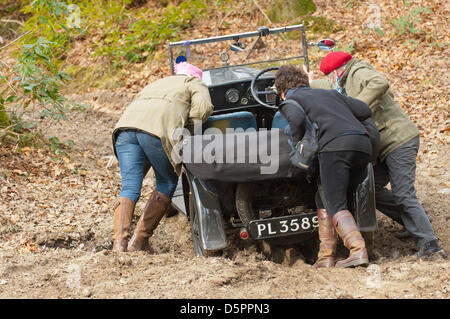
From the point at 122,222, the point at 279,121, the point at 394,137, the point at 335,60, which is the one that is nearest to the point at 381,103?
the point at 394,137

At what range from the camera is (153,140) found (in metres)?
4.67

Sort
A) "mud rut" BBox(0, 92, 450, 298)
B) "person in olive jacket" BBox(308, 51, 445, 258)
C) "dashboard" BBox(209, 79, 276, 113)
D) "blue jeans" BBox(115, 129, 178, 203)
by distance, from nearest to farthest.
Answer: "mud rut" BBox(0, 92, 450, 298) < "person in olive jacket" BBox(308, 51, 445, 258) < "blue jeans" BBox(115, 129, 178, 203) < "dashboard" BBox(209, 79, 276, 113)

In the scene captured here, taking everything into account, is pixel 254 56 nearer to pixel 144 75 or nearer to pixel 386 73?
pixel 386 73

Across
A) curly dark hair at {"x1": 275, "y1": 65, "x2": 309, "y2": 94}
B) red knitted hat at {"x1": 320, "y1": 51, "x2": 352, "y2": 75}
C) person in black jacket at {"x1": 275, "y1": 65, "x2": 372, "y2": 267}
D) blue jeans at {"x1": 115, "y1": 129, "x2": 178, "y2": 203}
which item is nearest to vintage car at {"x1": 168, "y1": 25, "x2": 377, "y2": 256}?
person in black jacket at {"x1": 275, "y1": 65, "x2": 372, "y2": 267}

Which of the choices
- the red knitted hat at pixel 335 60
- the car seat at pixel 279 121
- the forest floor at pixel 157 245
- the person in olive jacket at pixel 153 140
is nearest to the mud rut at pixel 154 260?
the forest floor at pixel 157 245

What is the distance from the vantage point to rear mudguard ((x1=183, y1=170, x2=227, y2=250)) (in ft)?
13.6

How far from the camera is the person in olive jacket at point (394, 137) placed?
4.57m

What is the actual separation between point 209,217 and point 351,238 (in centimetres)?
104

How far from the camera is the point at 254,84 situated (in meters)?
5.64

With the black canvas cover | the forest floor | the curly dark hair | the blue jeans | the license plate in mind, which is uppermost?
the curly dark hair

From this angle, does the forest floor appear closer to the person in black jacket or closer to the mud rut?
the mud rut

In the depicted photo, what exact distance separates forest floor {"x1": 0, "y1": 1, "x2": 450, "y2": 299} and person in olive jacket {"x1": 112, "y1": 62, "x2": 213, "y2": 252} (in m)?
0.35
